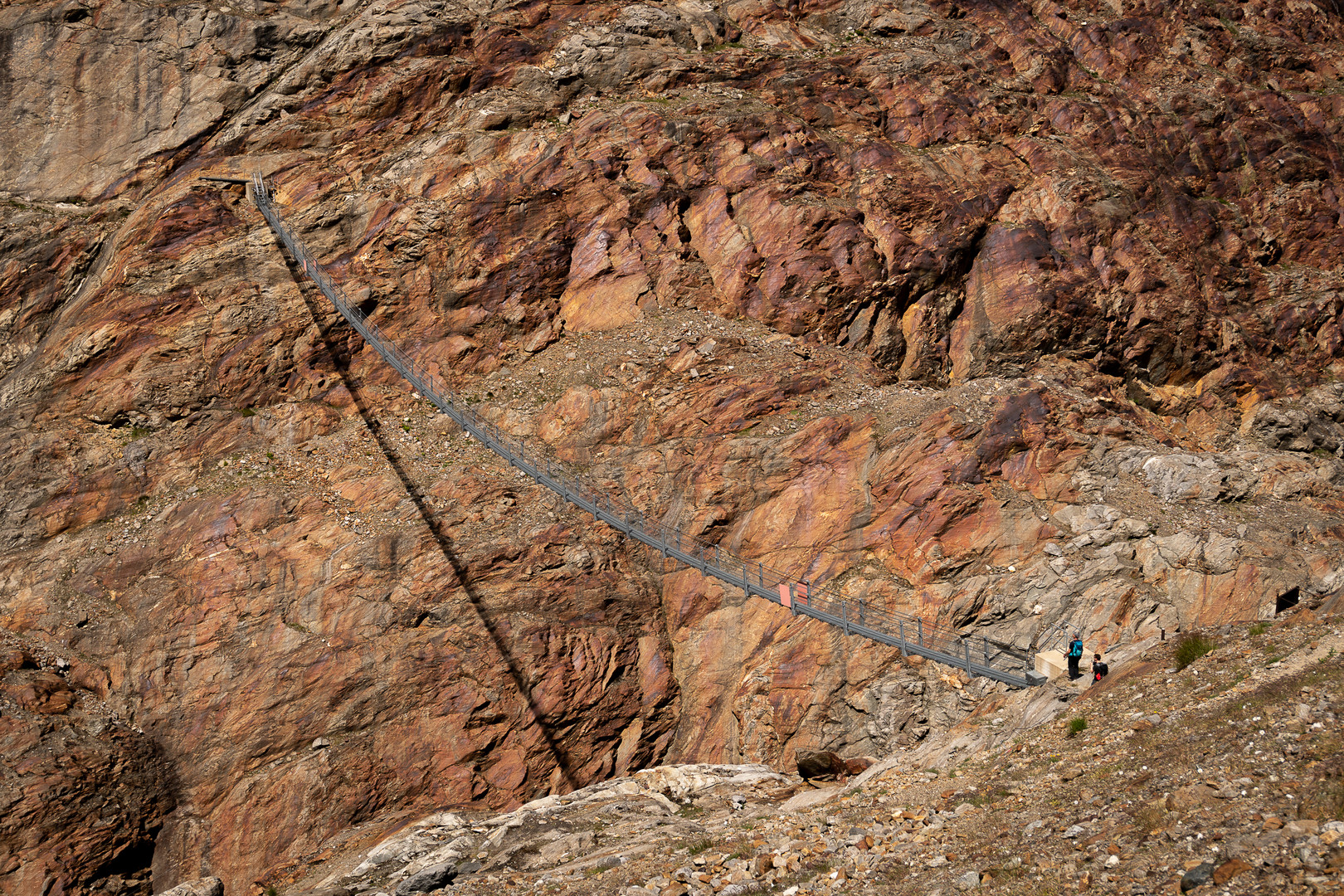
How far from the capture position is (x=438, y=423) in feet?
91.2

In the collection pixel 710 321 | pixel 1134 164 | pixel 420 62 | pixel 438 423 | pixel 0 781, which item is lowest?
pixel 0 781

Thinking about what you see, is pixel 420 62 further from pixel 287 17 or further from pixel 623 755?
pixel 623 755

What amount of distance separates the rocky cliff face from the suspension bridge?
57 centimetres

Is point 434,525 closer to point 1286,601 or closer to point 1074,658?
point 1074,658

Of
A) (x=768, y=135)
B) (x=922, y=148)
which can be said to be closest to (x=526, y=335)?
(x=768, y=135)

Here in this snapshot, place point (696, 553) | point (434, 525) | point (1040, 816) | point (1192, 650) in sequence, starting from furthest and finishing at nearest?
point (434, 525)
point (696, 553)
point (1192, 650)
point (1040, 816)

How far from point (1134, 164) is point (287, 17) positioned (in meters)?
33.4

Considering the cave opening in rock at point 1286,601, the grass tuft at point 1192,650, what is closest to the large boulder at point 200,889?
the grass tuft at point 1192,650

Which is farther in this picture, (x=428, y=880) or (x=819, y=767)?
(x=819, y=767)

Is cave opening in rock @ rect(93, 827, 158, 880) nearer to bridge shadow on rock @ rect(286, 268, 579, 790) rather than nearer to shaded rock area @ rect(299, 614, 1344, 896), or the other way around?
shaded rock area @ rect(299, 614, 1344, 896)

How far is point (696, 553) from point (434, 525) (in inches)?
284

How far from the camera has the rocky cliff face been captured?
2166 cm

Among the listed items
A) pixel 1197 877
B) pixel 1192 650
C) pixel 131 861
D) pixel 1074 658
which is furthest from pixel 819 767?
pixel 131 861

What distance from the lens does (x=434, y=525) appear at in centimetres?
2491
